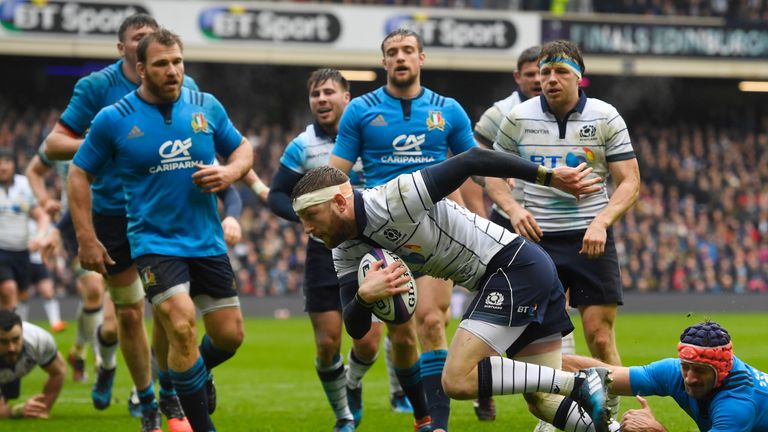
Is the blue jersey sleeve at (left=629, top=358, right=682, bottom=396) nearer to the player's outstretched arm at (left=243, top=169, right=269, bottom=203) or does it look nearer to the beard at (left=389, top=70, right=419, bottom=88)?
the beard at (left=389, top=70, right=419, bottom=88)

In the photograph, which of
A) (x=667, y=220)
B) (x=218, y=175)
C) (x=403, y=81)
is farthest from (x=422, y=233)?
(x=667, y=220)

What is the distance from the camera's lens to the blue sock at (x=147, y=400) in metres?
8.36

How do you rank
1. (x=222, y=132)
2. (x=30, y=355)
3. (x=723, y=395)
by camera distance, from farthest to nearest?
(x=30, y=355)
(x=222, y=132)
(x=723, y=395)

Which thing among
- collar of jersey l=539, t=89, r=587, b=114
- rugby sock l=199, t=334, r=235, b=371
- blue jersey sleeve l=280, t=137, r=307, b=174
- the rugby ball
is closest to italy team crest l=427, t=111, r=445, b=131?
collar of jersey l=539, t=89, r=587, b=114

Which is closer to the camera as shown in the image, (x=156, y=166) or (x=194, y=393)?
(x=194, y=393)

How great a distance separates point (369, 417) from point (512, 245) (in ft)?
11.8

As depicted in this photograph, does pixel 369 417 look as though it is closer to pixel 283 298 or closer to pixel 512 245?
pixel 512 245

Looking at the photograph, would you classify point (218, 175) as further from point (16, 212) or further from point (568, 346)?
point (16, 212)

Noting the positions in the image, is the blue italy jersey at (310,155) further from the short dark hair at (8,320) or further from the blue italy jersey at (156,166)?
the short dark hair at (8,320)

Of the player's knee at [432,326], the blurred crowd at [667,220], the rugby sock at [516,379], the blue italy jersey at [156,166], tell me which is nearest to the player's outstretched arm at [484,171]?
the rugby sock at [516,379]

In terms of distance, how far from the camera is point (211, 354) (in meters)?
8.01

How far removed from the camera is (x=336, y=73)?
9039 mm

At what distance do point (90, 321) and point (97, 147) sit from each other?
4.73m

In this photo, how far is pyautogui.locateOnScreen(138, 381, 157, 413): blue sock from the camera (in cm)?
836
